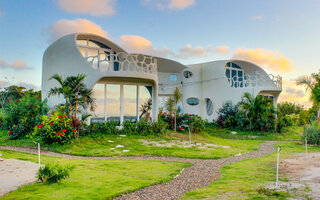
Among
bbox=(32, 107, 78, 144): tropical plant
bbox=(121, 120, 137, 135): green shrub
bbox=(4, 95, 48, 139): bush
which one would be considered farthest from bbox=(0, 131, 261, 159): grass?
bbox=(121, 120, 137, 135): green shrub

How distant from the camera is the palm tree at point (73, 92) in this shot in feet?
42.2

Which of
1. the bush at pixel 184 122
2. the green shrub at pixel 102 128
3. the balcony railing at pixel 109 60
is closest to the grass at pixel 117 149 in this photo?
the green shrub at pixel 102 128

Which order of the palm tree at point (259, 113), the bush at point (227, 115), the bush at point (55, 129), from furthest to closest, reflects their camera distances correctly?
the bush at point (227, 115)
the palm tree at point (259, 113)
the bush at point (55, 129)

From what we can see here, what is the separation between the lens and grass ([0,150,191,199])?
5410 mm

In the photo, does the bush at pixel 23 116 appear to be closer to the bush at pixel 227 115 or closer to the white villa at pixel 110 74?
the white villa at pixel 110 74

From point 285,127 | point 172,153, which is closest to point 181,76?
point 285,127

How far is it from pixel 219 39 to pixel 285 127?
36.7ft

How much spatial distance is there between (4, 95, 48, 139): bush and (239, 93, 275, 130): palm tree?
14272 millimetres

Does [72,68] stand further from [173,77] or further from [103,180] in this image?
[173,77]

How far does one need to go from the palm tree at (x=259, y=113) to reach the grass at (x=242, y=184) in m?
11.5

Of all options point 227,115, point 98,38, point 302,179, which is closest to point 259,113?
point 227,115

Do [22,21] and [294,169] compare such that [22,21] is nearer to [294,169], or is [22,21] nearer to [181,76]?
[294,169]

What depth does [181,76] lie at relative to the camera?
25.7 m

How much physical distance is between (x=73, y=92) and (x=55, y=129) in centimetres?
225
